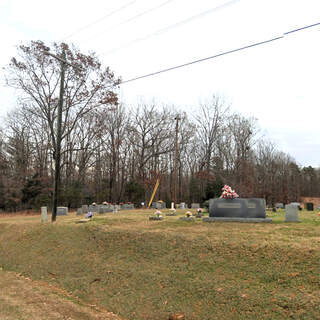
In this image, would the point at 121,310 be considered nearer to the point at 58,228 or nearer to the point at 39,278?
the point at 39,278

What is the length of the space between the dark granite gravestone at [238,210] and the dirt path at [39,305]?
753cm

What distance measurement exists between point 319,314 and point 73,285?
6128 millimetres

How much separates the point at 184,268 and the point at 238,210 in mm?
6157

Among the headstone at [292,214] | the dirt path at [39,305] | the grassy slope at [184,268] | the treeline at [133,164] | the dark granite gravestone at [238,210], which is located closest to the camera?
the grassy slope at [184,268]

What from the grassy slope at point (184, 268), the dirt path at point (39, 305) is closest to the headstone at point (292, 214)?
the grassy slope at point (184, 268)

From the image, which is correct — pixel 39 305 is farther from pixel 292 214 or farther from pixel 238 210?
pixel 292 214

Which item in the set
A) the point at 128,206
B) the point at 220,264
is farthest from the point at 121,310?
the point at 128,206

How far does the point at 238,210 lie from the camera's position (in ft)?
42.4

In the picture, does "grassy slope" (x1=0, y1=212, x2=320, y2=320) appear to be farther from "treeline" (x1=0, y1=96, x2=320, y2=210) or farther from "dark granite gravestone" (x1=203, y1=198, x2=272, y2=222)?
"treeline" (x1=0, y1=96, x2=320, y2=210)

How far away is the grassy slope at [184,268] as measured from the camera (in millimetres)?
5754

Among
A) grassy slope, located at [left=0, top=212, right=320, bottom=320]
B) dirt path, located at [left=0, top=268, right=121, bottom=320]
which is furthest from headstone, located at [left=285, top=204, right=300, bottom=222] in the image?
dirt path, located at [left=0, top=268, right=121, bottom=320]

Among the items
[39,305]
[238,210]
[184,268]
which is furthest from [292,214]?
[39,305]

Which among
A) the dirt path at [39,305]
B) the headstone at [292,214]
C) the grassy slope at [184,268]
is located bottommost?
the dirt path at [39,305]

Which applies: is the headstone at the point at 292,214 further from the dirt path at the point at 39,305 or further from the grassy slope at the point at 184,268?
the dirt path at the point at 39,305
